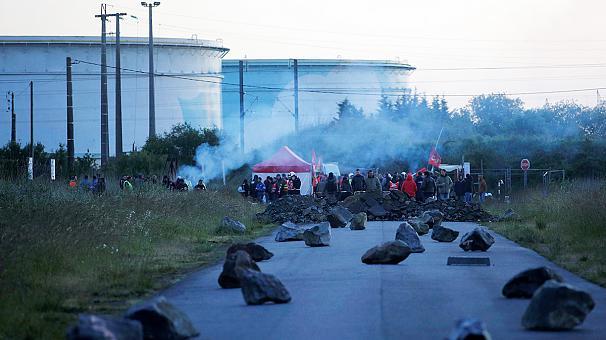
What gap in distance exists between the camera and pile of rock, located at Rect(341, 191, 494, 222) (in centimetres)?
3991

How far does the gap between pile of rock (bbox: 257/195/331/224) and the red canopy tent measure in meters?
13.8

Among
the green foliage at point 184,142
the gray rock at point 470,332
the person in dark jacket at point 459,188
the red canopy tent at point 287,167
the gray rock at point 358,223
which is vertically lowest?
the gray rock at point 358,223

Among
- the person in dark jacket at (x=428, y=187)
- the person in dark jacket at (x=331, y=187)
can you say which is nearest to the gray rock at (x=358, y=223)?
the person in dark jacket at (x=428, y=187)

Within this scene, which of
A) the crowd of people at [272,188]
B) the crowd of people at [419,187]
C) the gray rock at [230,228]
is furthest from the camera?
the crowd of people at [272,188]

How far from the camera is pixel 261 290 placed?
1405 centimetres

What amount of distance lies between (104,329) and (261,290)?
4.99 metres

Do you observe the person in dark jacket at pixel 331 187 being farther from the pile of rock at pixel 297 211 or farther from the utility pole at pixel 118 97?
the utility pole at pixel 118 97

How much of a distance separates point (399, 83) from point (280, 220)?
69.2m

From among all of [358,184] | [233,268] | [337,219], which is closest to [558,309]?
[233,268]

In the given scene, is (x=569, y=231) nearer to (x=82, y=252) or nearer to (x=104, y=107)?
(x=82, y=252)

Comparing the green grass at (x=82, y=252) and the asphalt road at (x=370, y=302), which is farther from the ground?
the green grass at (x=82, y=252)

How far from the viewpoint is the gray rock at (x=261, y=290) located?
14.0 meters

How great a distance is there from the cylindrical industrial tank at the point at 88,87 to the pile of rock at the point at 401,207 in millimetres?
40336

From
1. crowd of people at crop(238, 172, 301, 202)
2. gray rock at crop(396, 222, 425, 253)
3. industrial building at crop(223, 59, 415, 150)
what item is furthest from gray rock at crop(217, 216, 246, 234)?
A: industrial building at crop(223, 59, 415, 150)
